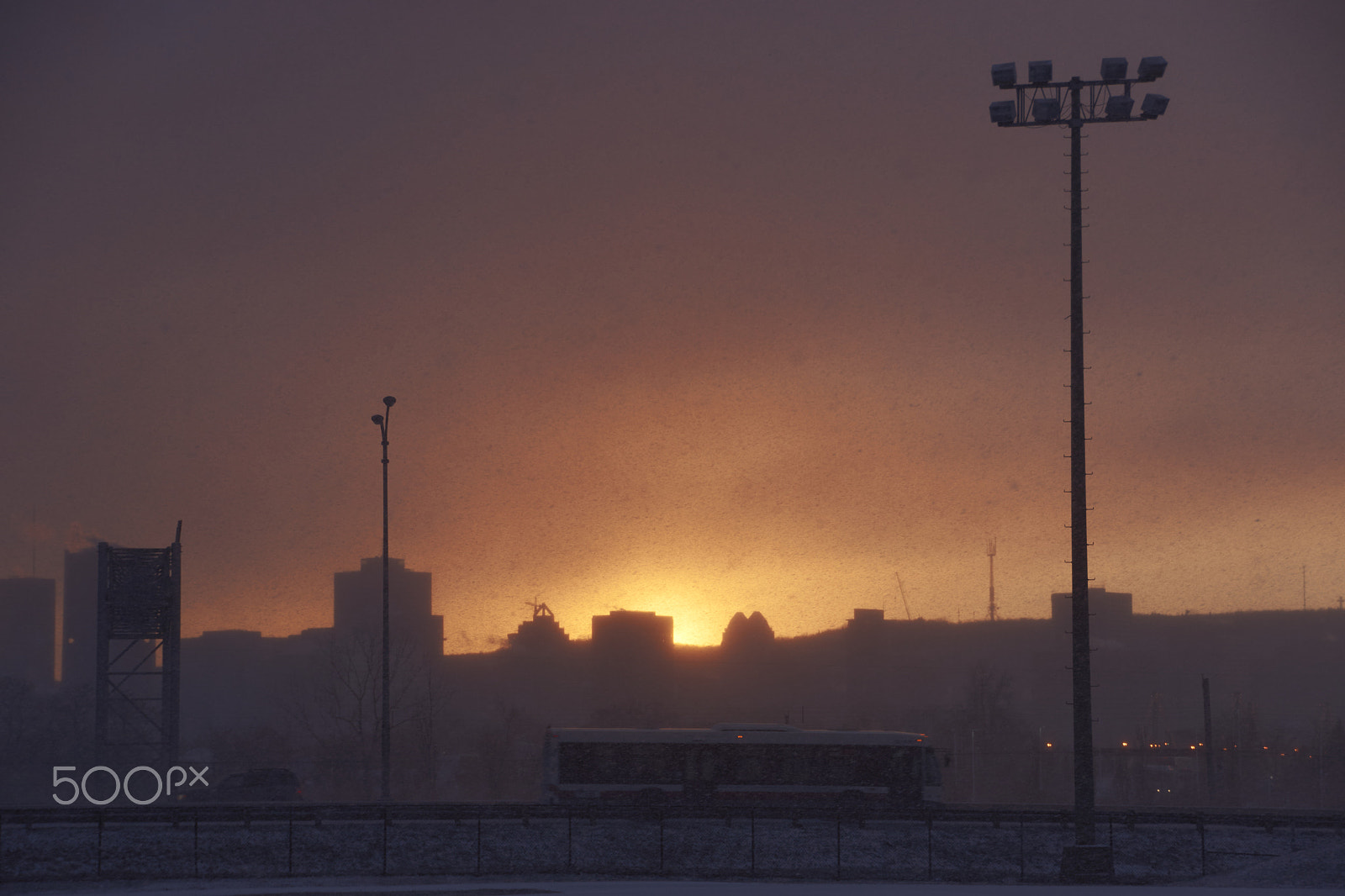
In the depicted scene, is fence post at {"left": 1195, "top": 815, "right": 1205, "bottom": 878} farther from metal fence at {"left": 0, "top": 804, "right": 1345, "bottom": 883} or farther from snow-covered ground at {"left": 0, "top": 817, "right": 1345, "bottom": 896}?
snow-covered ground at {"left": 0, "top": 817, "right": 1345, "bottom": 896}

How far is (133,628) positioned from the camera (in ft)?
167

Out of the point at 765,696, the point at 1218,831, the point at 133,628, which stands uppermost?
the point at 133,628

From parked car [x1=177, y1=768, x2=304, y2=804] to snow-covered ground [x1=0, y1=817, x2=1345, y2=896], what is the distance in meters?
19.5

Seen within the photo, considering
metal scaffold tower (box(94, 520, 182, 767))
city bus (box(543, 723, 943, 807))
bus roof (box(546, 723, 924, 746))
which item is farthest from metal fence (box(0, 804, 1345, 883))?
metal scaffold tower (box(94, 520, 182, 767))

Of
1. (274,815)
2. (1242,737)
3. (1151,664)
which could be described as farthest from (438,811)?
(1151,664)

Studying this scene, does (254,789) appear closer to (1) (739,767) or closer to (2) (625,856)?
(1) (739,767)

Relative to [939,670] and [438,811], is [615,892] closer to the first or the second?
[438,811]

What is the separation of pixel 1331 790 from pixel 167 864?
106m

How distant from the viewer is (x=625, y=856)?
32875 millimetres

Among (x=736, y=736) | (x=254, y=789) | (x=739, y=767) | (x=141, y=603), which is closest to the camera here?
(x=739, y=767)

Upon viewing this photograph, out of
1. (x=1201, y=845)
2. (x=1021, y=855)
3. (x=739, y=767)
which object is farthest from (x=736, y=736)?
(x=1201, y=845)

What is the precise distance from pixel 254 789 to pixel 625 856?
27053mm

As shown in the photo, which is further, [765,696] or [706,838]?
[765,696]

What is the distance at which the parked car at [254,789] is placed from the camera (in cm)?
5312
